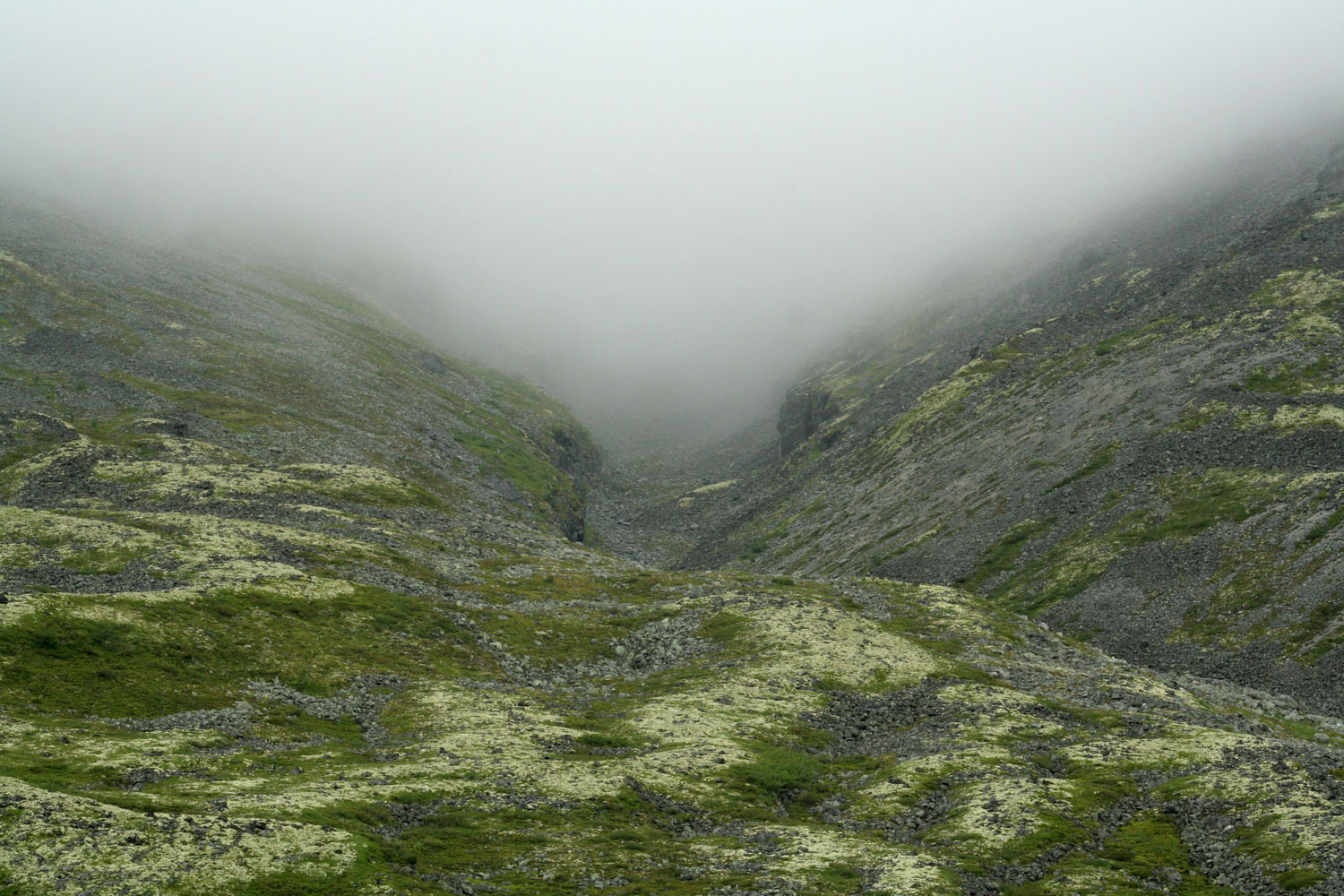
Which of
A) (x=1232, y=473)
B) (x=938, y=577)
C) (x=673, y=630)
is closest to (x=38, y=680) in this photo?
(x=673, y=630)

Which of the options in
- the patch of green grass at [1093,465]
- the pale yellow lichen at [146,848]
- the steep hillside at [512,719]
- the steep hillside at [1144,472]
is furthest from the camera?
the patch of green grass at [1093,465]

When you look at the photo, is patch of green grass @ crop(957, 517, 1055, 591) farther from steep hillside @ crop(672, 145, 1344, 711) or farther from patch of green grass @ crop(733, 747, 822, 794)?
patch of green grass @ crop(733, 747, 822, 794)

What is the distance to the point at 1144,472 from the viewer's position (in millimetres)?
99375

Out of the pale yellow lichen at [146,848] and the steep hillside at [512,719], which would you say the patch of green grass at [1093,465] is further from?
the pale yellow lichen at [146,848]

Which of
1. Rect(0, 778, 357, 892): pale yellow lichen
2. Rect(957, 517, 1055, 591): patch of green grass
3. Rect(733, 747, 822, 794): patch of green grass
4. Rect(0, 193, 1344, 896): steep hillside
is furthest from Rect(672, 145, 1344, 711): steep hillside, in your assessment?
Rect(0, 778, 357, 892): pale yellow lichen

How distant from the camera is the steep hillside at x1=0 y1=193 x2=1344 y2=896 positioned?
104ft

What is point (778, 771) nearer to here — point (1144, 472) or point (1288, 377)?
point (1144, 472)

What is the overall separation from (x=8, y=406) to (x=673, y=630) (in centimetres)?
9201

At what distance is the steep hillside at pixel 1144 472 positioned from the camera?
7394 cm

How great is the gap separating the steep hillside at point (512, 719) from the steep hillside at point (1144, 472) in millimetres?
10264

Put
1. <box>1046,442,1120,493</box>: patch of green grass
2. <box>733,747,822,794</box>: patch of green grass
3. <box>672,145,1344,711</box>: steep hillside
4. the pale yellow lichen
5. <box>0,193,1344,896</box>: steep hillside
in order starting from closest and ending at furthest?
the pale yellow lichen, <box>0,193,1344,896</box>: steep hillside, <box>733,747,822,794</box>: patch of green grass, <box>672,145,1344,711</box>: steep hillside, <box>1046,442,1120,493</box>: patch of green grass

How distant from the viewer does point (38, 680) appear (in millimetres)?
45969

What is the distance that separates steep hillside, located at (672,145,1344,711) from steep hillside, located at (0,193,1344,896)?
404 inches

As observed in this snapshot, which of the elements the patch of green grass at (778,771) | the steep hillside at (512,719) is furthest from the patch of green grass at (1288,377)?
the patch of green grass at (778,771)
